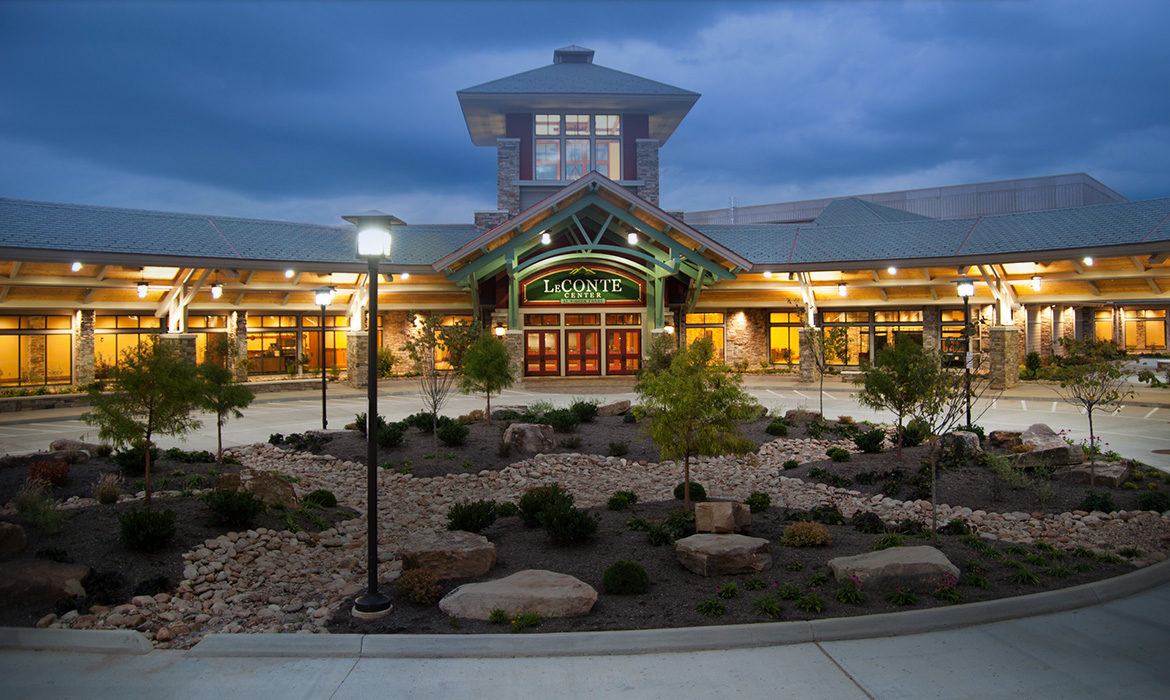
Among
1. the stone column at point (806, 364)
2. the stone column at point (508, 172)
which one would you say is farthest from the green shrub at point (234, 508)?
the stone column at point (806, 364)

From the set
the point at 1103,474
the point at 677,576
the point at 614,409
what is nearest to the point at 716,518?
the point at 677,576

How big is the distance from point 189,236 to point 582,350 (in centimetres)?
1751

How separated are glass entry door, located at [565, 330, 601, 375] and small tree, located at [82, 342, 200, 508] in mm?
24550

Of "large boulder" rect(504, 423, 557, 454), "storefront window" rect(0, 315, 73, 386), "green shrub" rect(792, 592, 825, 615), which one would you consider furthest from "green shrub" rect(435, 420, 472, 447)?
"storefront window" rect(0, 315, 73, 386)

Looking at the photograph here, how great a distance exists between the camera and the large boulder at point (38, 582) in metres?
8.32

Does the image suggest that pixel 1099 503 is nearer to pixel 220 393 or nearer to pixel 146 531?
pixel 146 531

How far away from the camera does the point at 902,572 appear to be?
332 inches

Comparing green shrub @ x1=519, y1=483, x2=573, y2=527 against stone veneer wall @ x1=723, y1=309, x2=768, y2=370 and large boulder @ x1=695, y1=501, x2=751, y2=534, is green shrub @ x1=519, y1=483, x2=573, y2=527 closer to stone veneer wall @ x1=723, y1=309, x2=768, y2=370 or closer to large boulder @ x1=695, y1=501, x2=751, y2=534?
large boulder @ x1=695, y1=501, x2=751, y2=534

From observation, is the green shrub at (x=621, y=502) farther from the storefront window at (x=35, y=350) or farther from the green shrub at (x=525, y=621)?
the storefront window at (x=35, y=350)

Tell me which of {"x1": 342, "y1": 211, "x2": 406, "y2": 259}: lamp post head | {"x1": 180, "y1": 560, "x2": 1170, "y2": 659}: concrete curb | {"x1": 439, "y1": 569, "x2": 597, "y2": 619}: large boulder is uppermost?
{"x1": 342, "y1": 211, "x2": 406, "y2": 259}: lamp post head

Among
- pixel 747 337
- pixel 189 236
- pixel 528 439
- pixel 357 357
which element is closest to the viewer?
pixel 528 439

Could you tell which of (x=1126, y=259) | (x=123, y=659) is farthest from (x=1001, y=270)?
(x=123, y=659)

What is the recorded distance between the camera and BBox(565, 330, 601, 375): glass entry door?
36.3 meters

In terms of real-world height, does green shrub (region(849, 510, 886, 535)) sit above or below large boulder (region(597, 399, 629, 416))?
below
